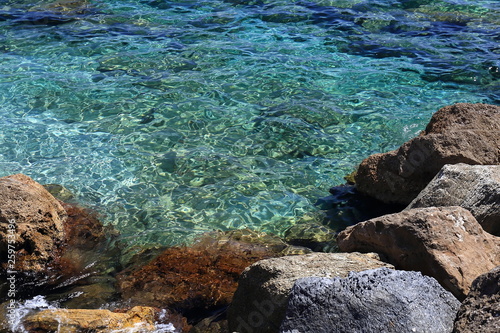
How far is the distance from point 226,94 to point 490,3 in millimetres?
8835

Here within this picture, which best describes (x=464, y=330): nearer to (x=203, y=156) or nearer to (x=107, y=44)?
(x=203, y=156)

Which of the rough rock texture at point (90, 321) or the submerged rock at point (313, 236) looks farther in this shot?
the submerged rock at point (313, 236)

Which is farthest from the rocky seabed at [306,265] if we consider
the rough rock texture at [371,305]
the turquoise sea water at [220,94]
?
the turquoise sea water at [220,94]

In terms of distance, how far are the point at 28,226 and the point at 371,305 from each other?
398 centimetres

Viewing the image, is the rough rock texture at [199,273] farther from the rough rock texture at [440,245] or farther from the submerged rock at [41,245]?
the rough rock texture at [440,245]

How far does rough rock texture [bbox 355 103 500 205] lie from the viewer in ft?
20.7

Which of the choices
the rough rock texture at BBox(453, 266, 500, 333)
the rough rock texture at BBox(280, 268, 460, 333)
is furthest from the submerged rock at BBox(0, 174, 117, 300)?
the rough rock texture at BBox(453, 266, 500, 333)

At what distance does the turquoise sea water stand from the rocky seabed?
2.08 feet

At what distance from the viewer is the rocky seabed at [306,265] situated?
381 centimetres

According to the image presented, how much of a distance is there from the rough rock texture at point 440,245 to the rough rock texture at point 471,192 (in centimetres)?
43

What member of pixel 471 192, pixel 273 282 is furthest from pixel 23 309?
pixel 471 192

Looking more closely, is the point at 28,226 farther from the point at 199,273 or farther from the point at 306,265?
the point at 306,265

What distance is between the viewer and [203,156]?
27.5 feet

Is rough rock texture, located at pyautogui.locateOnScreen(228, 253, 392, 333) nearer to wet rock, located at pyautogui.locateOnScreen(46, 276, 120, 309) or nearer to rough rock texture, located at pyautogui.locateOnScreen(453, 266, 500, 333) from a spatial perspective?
rough rock texture, located at pyautogui.locateOnScreen(453, 266, 500, 333)
